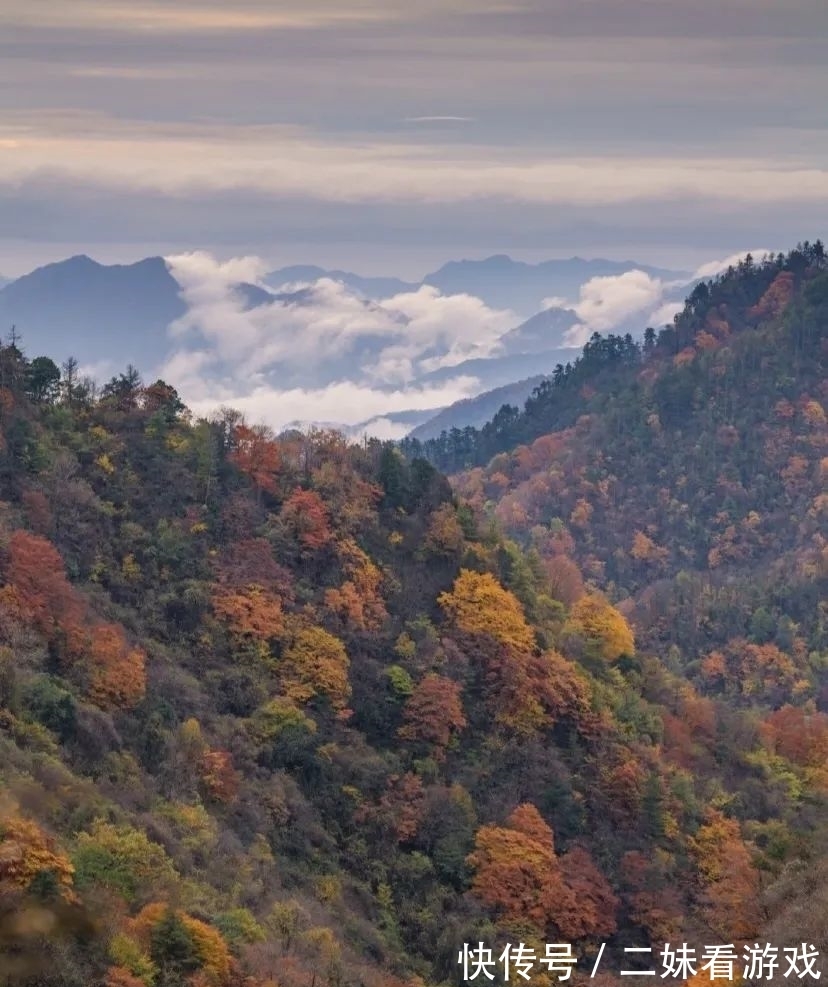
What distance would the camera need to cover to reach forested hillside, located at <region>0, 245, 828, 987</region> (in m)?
30.8

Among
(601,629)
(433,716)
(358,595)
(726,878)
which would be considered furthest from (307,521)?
(726,878)

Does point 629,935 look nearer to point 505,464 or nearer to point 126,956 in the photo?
point 126,956

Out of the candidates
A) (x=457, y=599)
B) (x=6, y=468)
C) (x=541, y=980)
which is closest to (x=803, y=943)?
(x=541, y=980)

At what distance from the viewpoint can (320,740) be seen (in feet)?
141

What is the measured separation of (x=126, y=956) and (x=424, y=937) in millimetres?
13255

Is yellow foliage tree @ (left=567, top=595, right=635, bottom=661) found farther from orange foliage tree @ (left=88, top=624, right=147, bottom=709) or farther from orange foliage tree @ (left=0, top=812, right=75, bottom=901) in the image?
orange foliage tree @ (left=0, top=812, right=75, bottom=901)

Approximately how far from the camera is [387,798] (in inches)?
1657

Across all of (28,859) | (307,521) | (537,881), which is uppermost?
(307,521)

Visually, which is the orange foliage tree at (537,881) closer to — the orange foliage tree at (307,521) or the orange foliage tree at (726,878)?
the orange foliage tree at (726,878)

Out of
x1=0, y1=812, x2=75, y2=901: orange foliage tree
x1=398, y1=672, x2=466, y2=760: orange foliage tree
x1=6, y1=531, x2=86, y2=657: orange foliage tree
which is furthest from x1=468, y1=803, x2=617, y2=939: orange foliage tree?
x1=0, y1=812, x2=75, y2=901: orange foliage tree

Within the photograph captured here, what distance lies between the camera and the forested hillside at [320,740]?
3078 cm

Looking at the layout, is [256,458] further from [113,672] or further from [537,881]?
[537,881]

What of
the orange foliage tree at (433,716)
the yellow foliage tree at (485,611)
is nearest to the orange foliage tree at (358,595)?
the yellow foliage tree at (485,611)

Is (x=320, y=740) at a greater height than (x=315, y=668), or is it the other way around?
(x=315, y=668)
